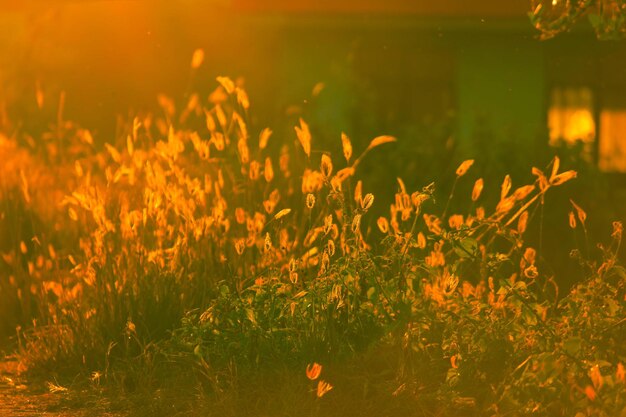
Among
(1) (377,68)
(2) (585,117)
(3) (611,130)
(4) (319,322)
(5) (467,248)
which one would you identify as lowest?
(3) (611,130)

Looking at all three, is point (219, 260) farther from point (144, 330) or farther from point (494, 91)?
point (494, 91)

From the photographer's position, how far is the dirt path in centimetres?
608

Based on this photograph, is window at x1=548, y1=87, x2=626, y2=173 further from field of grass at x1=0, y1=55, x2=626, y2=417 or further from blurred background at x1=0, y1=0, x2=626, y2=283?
field of grass at x1=0, y1=55, x2=626, y2=417

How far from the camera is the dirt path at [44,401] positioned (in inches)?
239

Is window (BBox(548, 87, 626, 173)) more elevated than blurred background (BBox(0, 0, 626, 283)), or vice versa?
blurred background (BBox(0, 0, 626, 283))

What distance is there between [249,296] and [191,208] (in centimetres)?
74

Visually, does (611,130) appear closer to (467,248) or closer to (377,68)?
(377,68)

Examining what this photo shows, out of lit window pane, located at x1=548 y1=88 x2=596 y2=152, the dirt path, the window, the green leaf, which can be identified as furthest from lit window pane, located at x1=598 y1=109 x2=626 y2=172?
the green leaf

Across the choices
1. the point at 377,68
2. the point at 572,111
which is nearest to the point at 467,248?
the point at 377,68

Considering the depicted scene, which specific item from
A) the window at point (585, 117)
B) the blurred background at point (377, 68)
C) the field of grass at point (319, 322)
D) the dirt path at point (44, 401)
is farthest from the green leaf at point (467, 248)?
the window at point (585, 117)

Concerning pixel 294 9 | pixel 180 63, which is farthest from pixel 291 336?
pixel 180 63

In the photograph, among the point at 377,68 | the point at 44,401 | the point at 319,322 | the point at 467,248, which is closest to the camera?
the point at 467,248

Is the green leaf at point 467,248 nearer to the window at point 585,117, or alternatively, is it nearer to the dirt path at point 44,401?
the dirt path at point 44,401

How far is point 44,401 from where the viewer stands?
249 inches
